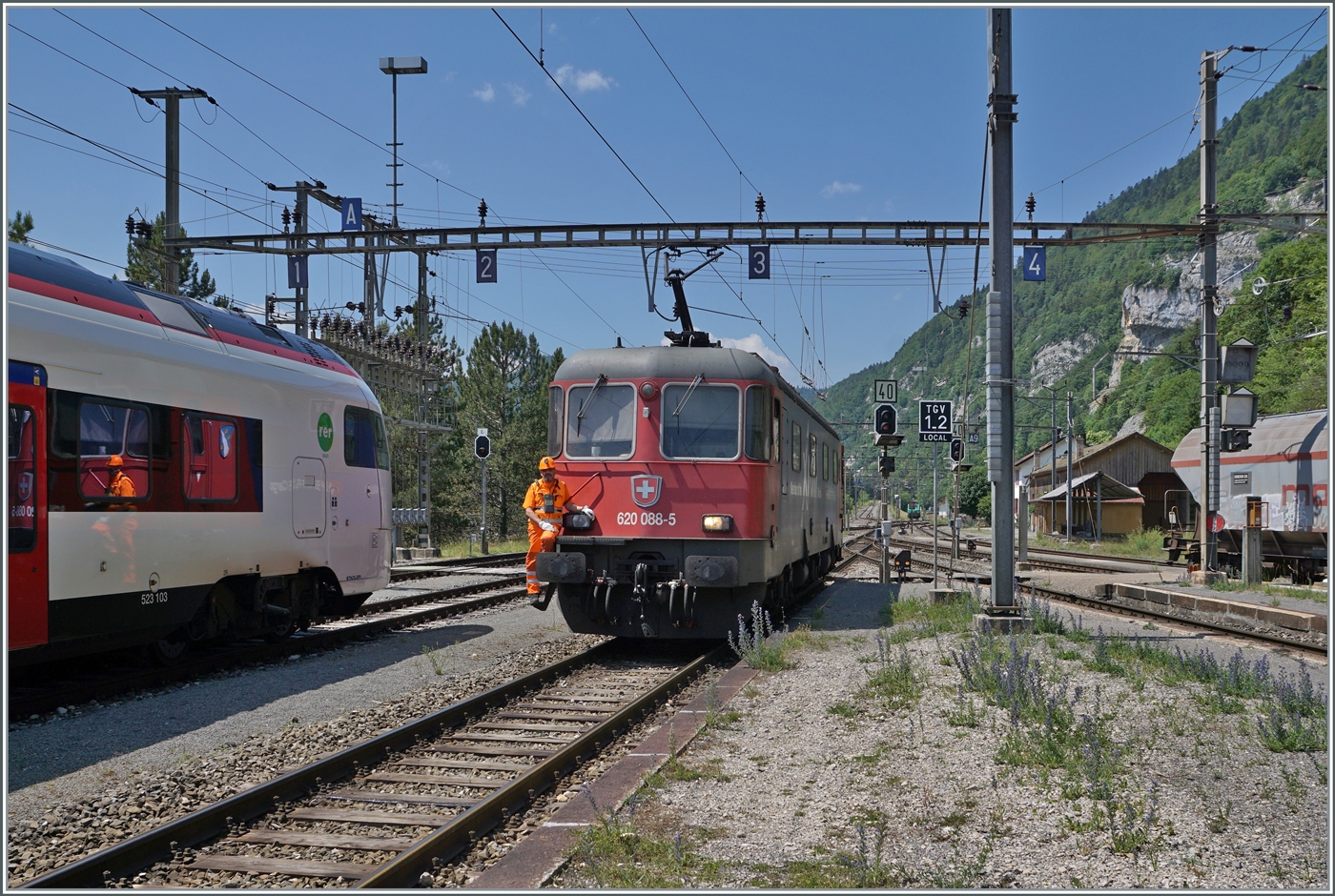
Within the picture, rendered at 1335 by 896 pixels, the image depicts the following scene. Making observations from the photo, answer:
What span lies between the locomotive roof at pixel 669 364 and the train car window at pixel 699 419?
0.17 m

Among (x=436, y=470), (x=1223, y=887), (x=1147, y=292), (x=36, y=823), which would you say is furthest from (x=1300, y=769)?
(x=1147, y=292)

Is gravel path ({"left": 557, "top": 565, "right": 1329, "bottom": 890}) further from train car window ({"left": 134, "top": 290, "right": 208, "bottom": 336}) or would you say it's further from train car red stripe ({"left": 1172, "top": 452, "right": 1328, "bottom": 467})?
train car red stripe ({"left": 1172, "top": 452, "right": 1328, "bottom": 467})

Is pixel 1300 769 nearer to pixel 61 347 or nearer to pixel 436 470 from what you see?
pixel 61 347

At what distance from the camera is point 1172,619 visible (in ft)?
47.0

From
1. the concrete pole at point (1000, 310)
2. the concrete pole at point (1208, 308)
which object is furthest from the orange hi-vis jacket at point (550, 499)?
the concrete pole at point (1208, 308)

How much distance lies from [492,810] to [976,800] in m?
2.66

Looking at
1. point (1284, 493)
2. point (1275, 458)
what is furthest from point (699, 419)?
point (1275, 458)

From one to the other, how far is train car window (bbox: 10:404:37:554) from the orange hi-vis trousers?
192 inches

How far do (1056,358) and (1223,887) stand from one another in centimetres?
17661

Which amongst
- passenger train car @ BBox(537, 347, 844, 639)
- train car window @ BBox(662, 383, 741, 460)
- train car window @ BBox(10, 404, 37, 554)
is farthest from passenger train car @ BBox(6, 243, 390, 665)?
train car window @ BBox(662, 383, 741, 460)

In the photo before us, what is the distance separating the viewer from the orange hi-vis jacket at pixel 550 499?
1123 centimetres

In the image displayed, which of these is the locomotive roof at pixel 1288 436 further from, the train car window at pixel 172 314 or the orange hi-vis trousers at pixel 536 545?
the train car window at pixel 172 314

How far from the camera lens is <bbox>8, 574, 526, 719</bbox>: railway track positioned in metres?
8.41

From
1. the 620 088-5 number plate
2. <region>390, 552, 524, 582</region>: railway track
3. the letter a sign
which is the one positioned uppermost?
the letter a sign
